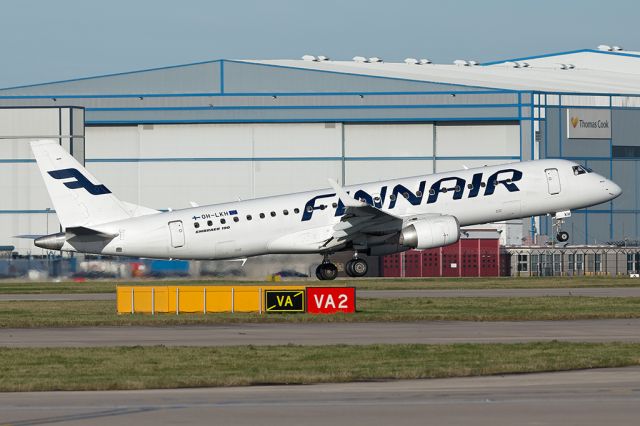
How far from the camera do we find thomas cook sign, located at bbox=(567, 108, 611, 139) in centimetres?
10438

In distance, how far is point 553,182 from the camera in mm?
57688

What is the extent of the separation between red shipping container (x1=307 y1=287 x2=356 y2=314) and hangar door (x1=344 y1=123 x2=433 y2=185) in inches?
2365

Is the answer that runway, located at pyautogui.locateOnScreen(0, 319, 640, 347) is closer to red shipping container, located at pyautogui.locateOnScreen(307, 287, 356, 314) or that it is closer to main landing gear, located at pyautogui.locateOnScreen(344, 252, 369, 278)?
red shipping container, located at pyautogui.locateOnScreen(307, 287, 356, 314)

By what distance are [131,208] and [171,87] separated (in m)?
51.3

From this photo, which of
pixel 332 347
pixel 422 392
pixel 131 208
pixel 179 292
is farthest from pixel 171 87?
pixel 422 392

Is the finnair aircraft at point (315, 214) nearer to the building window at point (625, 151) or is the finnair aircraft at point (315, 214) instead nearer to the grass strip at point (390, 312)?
the grass strip at point (390, 312)

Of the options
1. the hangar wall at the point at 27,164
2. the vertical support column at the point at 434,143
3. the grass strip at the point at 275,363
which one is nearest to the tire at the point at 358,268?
the grass strip at the point at 275,363

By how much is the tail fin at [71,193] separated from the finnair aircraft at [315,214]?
0.05 metres

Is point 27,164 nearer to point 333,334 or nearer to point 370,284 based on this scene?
point 370,284

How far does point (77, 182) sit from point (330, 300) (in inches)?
722

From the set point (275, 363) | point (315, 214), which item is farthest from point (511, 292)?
point (275, 363)

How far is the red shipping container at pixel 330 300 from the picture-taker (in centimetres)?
4341

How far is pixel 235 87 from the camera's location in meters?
108

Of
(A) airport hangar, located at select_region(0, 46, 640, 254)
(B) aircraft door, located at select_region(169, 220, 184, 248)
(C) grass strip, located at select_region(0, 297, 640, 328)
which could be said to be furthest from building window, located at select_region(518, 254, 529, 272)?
(B) aircraft door, located at select_region(169, 220, 184, 248)
